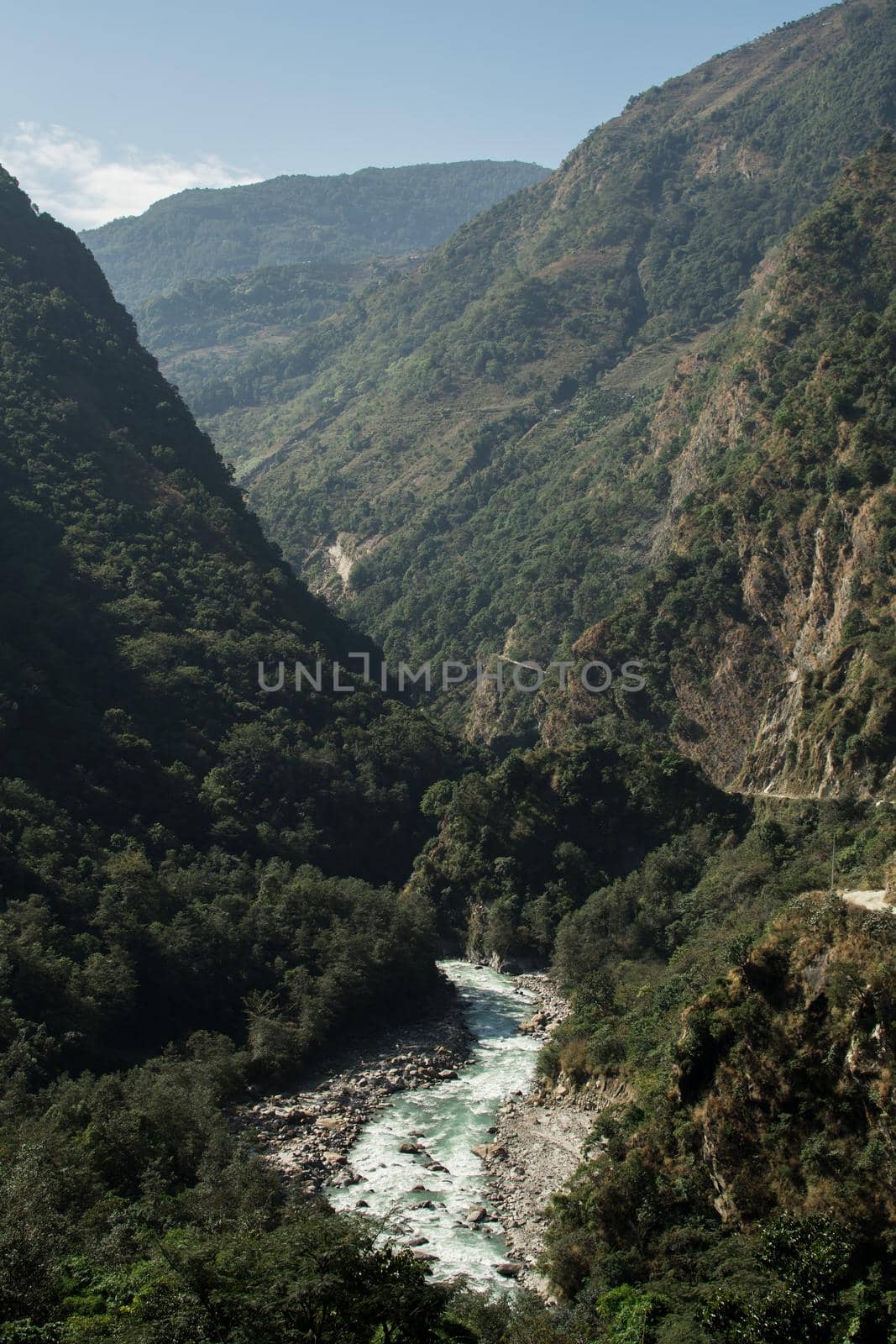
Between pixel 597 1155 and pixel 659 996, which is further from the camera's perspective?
pixel 659 996

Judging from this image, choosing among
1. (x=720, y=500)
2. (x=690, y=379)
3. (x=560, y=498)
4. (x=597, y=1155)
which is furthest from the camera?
(x=560, y=498)

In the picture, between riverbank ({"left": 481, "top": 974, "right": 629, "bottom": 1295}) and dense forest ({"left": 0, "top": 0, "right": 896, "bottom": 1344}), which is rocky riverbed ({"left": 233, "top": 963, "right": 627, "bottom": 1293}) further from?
dense forest ({"left": 0, "top": 0, "right": 896, "bottom": 1344})

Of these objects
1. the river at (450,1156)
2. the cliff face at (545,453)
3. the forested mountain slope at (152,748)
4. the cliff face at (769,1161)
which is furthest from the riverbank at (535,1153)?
the cliff face at (545,453)

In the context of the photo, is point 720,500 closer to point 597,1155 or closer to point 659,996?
point 659,996

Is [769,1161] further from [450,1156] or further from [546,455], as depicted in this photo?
[546,455]

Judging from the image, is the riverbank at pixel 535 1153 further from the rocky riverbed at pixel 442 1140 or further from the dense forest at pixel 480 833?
the dense forest at pixel 480 833

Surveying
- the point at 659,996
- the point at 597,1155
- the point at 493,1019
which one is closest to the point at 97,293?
the point at 493,1019

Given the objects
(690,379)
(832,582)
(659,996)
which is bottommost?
(659,996)
